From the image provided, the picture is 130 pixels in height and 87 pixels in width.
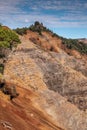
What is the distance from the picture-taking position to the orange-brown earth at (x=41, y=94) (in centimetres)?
5053

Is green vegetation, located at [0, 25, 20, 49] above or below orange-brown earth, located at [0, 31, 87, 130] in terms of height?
above

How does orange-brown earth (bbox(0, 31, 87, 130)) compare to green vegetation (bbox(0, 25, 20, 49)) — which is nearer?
orange-brown earth (bbox(0, 31, 87, 130))

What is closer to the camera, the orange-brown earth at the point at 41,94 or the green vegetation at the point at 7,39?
the orange-brown earth at the point at 41,94

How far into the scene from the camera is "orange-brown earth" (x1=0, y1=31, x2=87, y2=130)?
166ft

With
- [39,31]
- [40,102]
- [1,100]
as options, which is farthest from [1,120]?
[39,31]

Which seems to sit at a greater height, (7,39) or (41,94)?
(7,39)

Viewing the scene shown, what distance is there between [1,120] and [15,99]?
33.8 ft

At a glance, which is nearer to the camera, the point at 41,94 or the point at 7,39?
the point at 41,94

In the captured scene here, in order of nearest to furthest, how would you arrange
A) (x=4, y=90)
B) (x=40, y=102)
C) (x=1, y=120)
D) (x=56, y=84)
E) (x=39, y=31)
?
(x=1, y=120), (x=4, y=90), (x=40, y=102), (x=56, y=84), (x=39, y=31)

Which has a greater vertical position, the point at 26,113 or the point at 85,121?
the point at 26,113

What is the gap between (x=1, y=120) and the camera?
45.6 m

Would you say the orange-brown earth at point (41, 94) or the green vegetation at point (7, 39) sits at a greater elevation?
the green vegetation at point (7, 39)

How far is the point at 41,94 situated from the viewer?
63.7 metres

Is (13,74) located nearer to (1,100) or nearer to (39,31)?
(1,100)
